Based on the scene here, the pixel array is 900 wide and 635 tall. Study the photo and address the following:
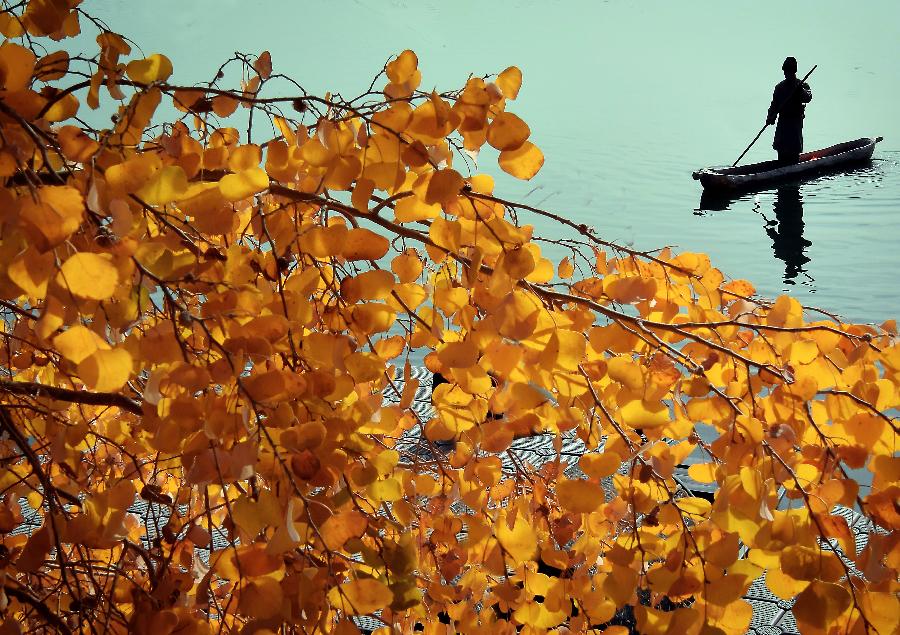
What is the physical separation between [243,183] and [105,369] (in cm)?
14

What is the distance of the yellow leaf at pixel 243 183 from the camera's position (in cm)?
46

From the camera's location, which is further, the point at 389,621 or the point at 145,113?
the point at 389,621

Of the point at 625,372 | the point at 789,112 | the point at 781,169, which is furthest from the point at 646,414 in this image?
the point at 781,169

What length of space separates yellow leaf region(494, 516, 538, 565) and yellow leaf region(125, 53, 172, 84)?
1.32 feet

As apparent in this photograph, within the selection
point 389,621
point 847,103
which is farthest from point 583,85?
point 389,621

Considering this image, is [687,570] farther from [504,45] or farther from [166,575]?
[504,45]

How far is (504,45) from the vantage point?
18.0ft

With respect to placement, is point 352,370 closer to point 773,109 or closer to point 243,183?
point 243,183

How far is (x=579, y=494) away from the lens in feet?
1.92

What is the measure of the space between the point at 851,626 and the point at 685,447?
209 millimetres

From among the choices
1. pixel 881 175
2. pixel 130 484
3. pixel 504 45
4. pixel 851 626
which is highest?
pixel 504 45

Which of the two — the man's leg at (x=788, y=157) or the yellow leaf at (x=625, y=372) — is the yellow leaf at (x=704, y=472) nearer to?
the yellow leaf at (x=625, y=372)

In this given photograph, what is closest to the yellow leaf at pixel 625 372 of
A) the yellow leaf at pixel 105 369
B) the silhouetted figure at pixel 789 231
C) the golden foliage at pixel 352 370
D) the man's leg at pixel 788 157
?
the golden foliage at pixel 352 370

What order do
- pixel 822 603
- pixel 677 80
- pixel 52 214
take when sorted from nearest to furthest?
pixel 52 214 → pixel 822 603 → pixel 677 80
